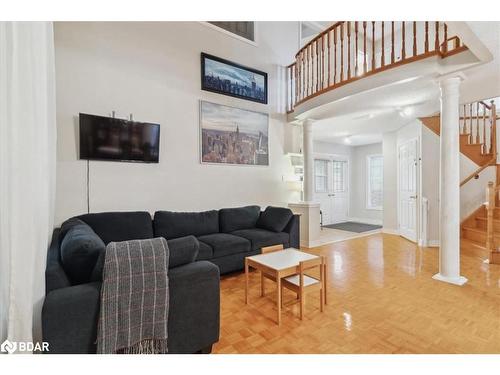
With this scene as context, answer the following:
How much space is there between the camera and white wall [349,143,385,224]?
24.5 ft

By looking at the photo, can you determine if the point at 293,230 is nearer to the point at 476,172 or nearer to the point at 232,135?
the point at 232,135

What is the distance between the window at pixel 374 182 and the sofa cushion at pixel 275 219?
474 cm

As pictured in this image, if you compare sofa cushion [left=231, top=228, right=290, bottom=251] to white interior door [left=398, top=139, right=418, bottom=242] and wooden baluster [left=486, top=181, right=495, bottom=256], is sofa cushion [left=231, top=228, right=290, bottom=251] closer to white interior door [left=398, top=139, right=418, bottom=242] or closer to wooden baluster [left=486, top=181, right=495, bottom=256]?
wooden baluster [left=486, top=181, right=495, bottom=256]

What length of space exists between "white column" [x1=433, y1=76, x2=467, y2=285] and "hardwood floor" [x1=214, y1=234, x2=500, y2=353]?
10.0 inches

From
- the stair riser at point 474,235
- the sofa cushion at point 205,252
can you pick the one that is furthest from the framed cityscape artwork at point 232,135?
the stair riser at point 474,235

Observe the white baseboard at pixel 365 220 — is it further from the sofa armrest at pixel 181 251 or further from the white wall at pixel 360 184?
the sofa armrest at pixel 181 251

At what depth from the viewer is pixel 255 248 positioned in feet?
11.3

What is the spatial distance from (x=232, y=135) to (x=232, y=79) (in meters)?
1.01

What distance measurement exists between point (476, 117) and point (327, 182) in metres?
3.54

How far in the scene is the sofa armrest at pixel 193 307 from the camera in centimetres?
152

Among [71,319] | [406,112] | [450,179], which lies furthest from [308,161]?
[71,319]

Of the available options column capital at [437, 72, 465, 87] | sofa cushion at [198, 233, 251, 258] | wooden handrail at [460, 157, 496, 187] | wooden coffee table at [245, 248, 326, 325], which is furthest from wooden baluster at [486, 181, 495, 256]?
sofa cushion at [198, 233, 251, 258]

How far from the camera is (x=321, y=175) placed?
727cm
